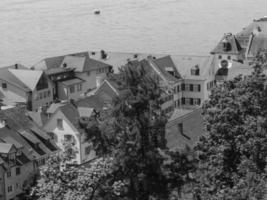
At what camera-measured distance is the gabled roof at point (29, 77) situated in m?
43.1

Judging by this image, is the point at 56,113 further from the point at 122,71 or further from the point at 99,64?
the point at 122,71

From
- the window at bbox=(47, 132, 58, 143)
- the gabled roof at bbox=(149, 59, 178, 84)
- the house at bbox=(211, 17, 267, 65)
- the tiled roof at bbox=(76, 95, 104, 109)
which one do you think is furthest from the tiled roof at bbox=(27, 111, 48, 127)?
the house at bbox=(211, 17, 267, 65)

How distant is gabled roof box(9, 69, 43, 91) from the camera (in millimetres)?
43131

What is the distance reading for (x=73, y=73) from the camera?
4662 centimetres

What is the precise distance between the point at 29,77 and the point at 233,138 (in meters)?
30.9

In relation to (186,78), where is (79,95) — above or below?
below

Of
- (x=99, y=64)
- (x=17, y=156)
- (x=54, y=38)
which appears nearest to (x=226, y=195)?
(x=17, y=156)

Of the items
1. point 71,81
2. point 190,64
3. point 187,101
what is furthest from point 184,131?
point 71,81

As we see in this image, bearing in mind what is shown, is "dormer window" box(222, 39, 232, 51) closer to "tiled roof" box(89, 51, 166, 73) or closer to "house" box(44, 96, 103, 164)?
"tiled roof" box(89, 51, 166, 73)

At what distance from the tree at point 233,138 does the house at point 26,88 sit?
1140 inches

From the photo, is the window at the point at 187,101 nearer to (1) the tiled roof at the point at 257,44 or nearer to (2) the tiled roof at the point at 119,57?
(2) the tiled roof at the point at 119,57

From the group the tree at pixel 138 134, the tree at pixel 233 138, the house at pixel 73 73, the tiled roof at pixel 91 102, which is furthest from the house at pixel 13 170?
the house at pixel 73 73

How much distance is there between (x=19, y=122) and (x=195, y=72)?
1472 centimetres

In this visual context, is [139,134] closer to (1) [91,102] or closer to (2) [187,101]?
(1) [91,102]
